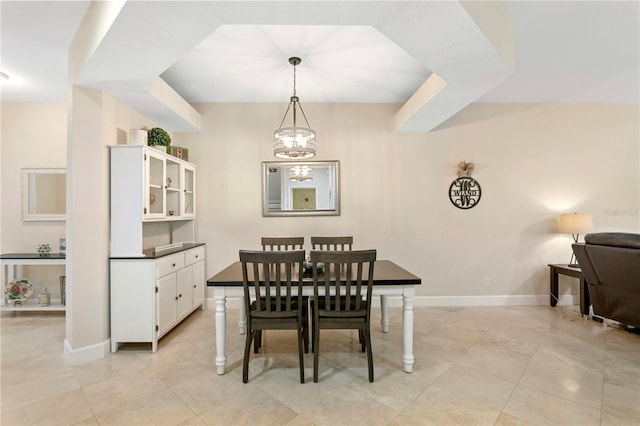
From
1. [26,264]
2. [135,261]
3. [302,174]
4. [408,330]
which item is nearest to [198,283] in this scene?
[135,261]

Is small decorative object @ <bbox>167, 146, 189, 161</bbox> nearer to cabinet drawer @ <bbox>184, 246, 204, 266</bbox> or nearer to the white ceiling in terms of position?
the white ceiling

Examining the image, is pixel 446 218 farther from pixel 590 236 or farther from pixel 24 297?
pixel 24 297

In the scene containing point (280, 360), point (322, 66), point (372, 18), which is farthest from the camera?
point (322, 66)

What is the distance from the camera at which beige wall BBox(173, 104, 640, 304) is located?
414 cm

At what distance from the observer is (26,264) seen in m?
3.57

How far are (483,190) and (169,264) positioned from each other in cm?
399

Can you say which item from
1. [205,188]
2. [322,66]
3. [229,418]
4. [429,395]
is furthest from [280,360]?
[322,66]

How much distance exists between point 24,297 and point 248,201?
2884mm

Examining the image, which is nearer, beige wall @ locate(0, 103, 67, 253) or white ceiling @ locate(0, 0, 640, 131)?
white ceiling @ locate(0, 0, 640, 131)

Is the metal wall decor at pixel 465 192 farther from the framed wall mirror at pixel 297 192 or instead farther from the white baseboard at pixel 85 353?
the white baseboard at pixel 85 353

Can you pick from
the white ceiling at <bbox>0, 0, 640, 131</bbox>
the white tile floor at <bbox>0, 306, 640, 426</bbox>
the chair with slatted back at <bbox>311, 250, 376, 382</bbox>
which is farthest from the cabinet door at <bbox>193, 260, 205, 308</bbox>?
the chair with slatted back at <bbox>311, 250, 376, 382</bbox>

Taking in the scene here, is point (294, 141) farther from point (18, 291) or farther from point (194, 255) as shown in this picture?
point (18, 291)

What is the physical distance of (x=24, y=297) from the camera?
12.1 feet

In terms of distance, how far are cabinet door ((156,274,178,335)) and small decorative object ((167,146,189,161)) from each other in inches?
54.9
